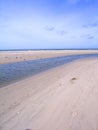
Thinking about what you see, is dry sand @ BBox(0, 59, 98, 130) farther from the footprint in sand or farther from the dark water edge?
the dark water edge

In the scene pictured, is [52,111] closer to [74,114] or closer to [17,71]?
[74,114]

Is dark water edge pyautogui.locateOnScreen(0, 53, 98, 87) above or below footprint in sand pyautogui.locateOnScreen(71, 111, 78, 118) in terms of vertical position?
below

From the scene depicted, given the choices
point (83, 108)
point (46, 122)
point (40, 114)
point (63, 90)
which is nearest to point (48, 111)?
point (40, 114)

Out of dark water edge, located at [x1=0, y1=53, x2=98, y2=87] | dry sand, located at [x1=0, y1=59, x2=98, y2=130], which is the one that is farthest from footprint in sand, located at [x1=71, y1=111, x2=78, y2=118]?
dark water edge, located at [x1=0, y1=53, x2=98, y2=87]

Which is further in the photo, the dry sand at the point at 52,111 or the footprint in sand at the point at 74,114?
the footprint in sand at the point at 74,114

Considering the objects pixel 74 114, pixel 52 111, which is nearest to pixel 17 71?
pixel 52 111

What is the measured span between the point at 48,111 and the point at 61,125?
3.57ft

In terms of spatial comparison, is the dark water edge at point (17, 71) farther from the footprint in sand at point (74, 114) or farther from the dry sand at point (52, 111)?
the footprint in sand at point (74, 114)

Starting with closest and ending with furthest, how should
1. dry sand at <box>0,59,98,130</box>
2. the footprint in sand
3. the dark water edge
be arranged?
dry sand at <box>0,59,98,130</box>, the footprint in sand, the dark water edge

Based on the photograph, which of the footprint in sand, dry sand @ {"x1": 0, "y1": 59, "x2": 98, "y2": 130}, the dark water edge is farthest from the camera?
the dark water edge

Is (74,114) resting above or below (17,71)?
above

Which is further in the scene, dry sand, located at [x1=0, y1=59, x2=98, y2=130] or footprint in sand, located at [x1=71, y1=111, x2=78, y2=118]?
footprint in sand, located at [x1=71, y1=111, x2=78, y2=118]

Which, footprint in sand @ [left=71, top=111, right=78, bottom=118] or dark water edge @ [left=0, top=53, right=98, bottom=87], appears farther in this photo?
dark water edge @ [left=0, top=53, right=98, bottom=87]

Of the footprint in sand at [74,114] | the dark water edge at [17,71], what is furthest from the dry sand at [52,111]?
the dark water edge at [17,71]
